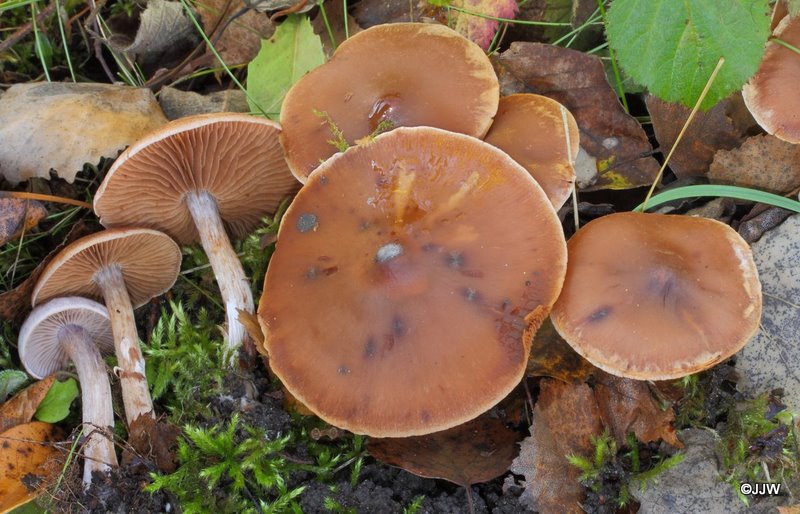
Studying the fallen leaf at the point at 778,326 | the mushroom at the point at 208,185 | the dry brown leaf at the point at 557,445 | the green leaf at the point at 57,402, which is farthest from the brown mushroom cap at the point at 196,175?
the fallen leaf at the point at 778,326

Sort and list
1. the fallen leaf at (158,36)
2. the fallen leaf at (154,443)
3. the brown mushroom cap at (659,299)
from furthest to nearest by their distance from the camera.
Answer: the fallen leaf at (158,36), the fallen leaf at (154,443), the brown mushroom cap at (659,299)

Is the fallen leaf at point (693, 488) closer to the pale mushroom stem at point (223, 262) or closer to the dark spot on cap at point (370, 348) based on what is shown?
the dark spot on cap at point (370, 348)

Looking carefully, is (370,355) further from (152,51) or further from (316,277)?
(152,51)

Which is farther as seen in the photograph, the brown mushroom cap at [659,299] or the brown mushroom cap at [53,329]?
the brown mushroom cap at [53,329]

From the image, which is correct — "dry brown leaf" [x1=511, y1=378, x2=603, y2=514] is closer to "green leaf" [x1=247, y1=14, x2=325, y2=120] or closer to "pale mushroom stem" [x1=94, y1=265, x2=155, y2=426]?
"pale mushroom stem" [x1=94, y1=265, x2=155, y2=426]

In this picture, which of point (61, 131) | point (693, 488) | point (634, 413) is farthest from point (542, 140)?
point (61, 131)

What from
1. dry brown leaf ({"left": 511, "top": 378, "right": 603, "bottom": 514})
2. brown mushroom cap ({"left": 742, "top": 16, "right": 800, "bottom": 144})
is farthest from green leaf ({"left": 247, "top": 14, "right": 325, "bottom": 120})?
brown mushroom cap ({"left": 742, "top": 16, "right": 800, "bottom": 144})

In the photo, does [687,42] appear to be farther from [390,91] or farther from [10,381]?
[10,381]
